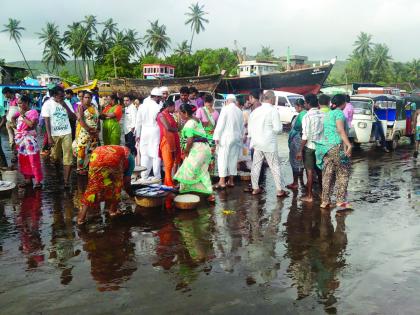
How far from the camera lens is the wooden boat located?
129 feet

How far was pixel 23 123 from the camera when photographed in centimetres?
747

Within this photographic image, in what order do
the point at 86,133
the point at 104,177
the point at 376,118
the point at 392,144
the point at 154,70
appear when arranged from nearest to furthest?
the point at 104,177 → the point at 86,133 → the point at 376,118 → the point at 392,144 → the point at 154,70

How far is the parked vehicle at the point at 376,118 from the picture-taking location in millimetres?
13750

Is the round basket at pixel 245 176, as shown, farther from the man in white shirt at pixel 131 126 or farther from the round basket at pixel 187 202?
the man in white shirt at pixel 131 126

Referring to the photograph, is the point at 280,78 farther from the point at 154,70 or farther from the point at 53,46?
the point at 53,46

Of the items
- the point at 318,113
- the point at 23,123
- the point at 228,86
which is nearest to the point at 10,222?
the point at 23,123

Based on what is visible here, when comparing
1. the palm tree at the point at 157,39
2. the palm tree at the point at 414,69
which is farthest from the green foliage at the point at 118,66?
the palm tree at the point at 414,69

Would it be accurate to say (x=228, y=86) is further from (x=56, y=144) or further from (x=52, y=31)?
(x=52, y=31)

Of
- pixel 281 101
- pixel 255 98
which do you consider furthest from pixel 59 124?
pixel 281 101

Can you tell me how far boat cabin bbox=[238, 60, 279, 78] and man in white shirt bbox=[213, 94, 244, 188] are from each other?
102 ft

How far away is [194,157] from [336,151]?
211 cm

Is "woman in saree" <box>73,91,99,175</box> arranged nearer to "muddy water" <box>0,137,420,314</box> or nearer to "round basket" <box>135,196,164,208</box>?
"muddy water" <box>0,137,420,314</box>

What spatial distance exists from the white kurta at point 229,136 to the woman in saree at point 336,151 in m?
1.73

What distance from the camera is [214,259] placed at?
448 cm
